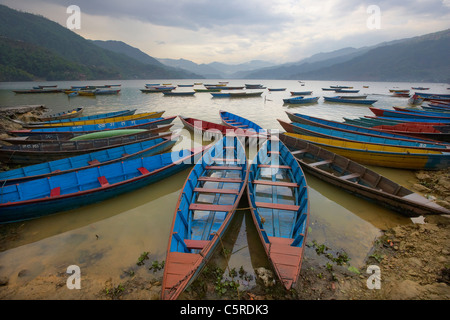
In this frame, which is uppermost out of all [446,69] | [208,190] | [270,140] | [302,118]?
[446,69]

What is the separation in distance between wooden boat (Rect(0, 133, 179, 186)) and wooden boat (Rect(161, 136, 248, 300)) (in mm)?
5032

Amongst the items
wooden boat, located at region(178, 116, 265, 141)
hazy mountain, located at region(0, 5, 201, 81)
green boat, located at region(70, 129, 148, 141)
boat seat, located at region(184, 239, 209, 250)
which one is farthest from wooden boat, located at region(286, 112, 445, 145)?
→ hazy mountain, located at region(0, 5, 201, 81)

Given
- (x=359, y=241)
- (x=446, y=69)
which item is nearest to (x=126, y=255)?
(x=359, y=241)

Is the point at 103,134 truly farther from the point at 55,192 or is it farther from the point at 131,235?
the point at 131,235

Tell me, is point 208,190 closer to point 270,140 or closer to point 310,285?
point 310,285

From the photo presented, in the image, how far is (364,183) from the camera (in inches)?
400

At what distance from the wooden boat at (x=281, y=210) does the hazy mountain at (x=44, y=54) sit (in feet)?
551

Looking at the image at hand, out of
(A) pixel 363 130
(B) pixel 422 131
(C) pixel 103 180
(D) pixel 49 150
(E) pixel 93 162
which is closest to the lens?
(C) pixel 103 180

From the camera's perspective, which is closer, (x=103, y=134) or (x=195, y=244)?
(x=195, y=244)

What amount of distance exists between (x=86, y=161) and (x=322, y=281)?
44.9ft

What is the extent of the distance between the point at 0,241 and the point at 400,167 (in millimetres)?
20685

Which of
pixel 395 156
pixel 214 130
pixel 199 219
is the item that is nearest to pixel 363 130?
pixel 395 156

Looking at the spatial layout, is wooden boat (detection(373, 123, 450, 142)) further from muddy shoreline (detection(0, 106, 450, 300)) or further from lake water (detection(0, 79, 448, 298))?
muddy shoreline (detection(0, 106, 450, 300))

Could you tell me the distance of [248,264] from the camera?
6.21 m
